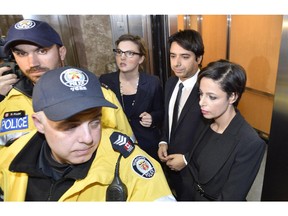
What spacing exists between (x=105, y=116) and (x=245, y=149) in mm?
839

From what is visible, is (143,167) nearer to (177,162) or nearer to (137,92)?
(177,162)

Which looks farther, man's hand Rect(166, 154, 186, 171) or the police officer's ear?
man's hand Rect(166, 154, 186, 171)

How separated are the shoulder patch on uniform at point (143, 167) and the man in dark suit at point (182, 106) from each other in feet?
2.48

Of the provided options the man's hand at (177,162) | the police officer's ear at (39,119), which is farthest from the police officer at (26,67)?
the man's hand at (177,162)

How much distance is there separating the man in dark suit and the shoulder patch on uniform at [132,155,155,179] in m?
0.76

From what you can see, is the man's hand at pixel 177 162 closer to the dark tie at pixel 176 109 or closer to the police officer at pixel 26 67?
the dark tie at pixel 176 109

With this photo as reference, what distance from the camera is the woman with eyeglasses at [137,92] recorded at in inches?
83.2

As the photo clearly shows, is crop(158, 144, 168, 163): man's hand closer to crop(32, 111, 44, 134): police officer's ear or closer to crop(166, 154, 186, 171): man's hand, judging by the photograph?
crop(166, 154, 186, 171): man's hand

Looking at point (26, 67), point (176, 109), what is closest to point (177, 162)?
point (176, 109)

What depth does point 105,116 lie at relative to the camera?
4.58ft

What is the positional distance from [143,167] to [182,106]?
970mm

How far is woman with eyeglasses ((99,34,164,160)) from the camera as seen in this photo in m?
2.11

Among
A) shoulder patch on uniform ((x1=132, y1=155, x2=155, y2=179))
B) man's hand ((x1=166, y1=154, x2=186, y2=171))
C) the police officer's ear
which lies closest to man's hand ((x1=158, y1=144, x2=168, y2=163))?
man's hand ((x1=166, y1=154, x2=186, y2=171))

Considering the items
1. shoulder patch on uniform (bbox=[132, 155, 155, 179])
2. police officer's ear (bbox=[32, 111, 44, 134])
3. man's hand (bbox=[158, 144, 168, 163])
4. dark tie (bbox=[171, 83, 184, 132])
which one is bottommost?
Result: man's hand (bbox=[158, 144, 168, 163])
